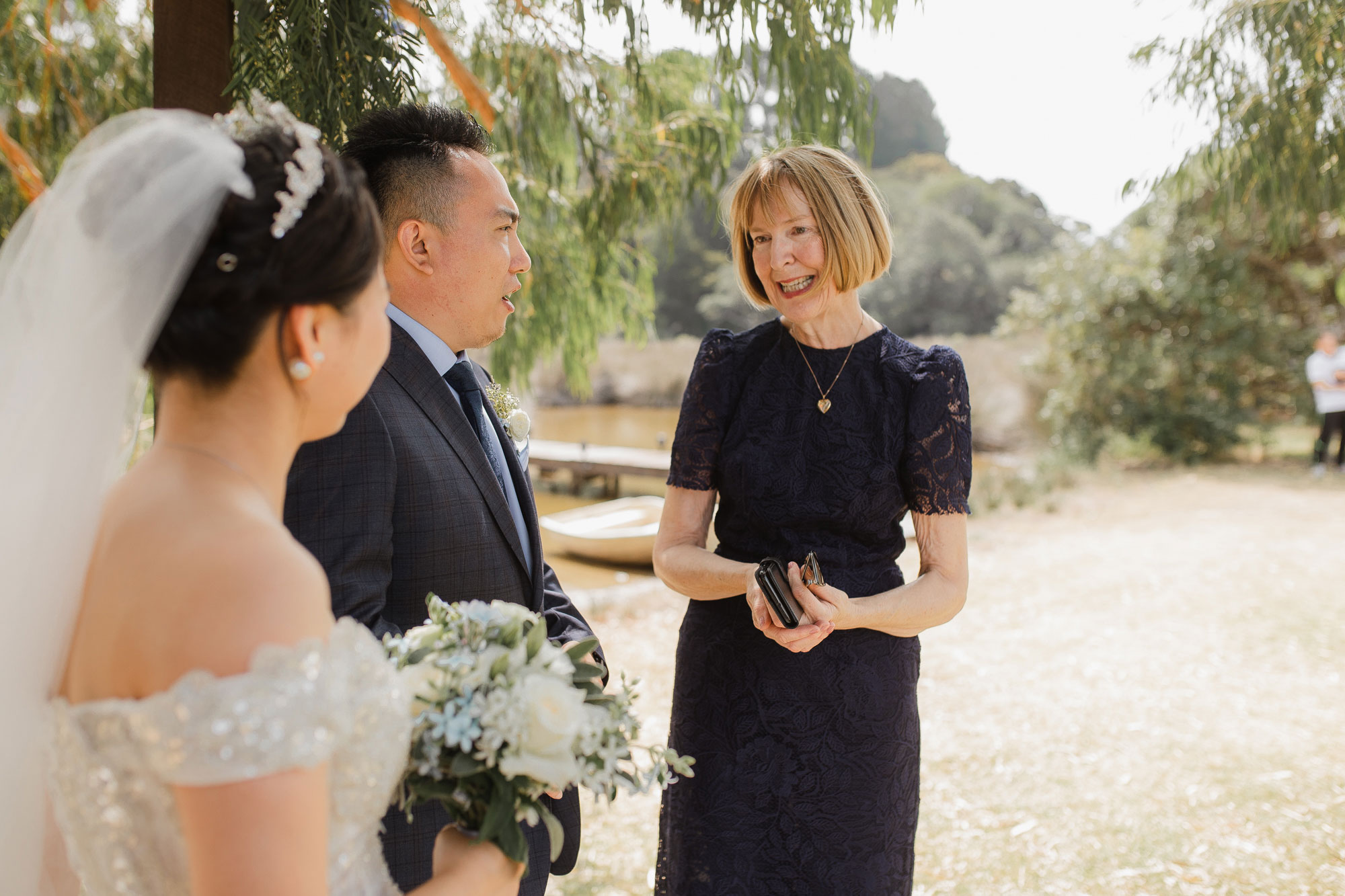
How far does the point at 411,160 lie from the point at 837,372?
1.15 meters

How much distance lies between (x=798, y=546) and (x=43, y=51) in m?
4.23

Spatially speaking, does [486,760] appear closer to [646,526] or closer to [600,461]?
[646,526]

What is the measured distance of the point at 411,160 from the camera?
2.06m

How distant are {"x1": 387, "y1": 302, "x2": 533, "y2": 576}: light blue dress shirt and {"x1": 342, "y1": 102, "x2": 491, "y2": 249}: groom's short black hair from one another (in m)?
0.18

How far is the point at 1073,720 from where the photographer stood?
18.1ft

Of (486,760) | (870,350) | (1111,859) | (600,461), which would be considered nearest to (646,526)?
(600,461)

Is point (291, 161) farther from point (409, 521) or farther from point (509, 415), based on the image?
point (509, 415)

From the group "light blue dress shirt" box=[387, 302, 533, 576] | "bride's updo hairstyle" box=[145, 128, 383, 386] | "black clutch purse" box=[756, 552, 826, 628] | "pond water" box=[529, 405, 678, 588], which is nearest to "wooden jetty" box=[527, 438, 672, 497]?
"pond water" box=[529, 405, 678, 588]

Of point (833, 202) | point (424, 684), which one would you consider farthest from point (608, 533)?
point (424, 684)

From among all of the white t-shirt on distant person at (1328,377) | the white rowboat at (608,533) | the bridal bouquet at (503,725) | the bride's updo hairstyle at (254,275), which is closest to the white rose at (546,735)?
the bridal bouquet at (503,725)

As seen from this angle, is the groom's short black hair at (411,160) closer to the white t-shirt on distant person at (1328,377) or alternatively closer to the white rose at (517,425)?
the white rose at (517,425)

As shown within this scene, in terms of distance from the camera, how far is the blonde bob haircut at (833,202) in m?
2.34

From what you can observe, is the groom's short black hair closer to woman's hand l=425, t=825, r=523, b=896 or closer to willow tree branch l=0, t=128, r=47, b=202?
woman's hand l=425, t=825, r=523, b=896

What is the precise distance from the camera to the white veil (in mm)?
1173
